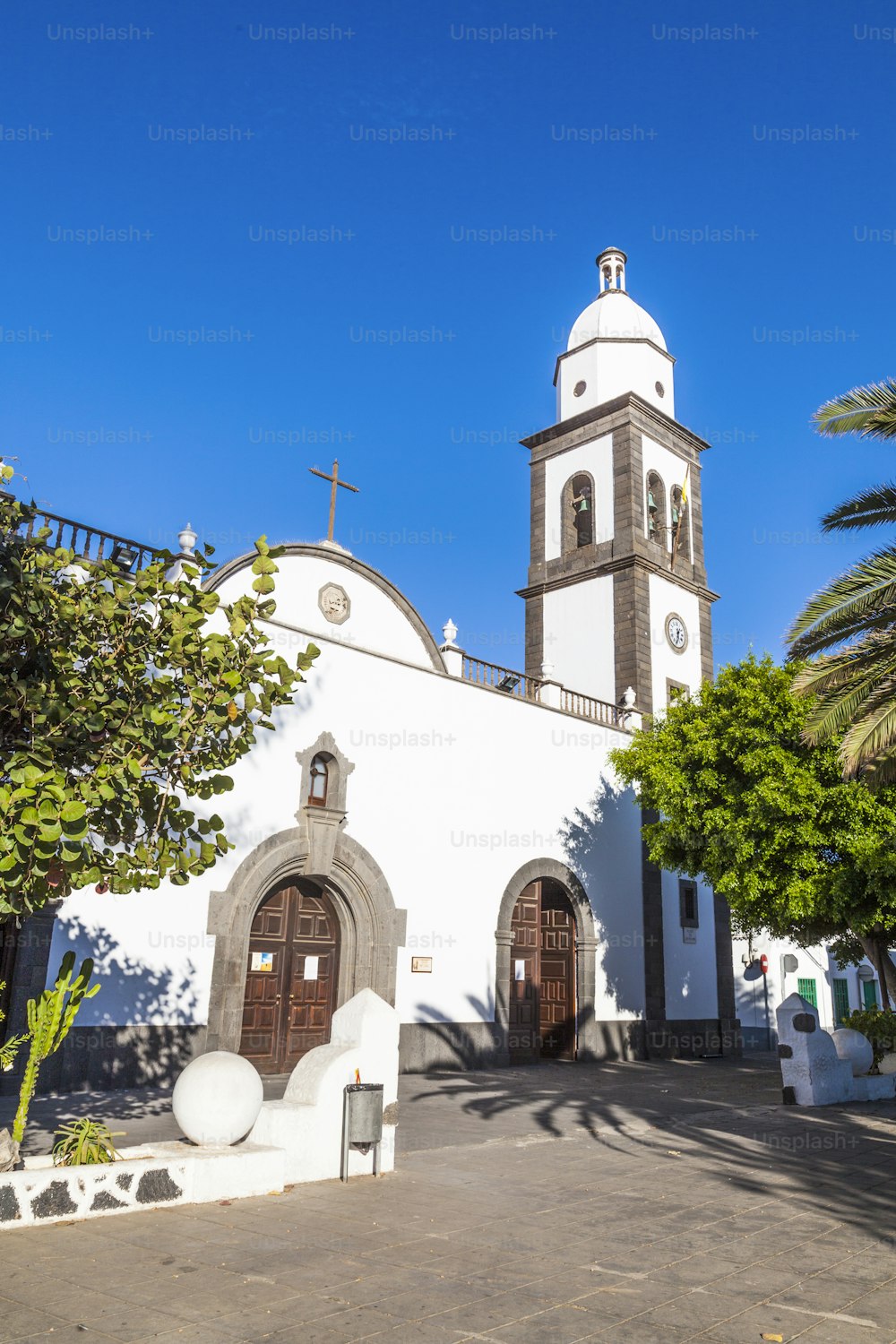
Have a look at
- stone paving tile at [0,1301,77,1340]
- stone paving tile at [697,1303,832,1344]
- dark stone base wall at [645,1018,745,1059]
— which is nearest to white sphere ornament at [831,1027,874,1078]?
dark stone base wall at [645,1018,745,1059]

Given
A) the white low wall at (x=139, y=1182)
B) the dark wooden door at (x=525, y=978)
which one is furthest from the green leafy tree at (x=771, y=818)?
the white low wall at (x=139, y=1182)

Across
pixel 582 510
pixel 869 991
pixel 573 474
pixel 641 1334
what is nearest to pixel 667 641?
pixel 582 510

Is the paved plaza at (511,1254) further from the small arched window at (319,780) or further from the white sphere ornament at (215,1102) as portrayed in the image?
the small arched window at (319,780)

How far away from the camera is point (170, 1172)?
6996 mm

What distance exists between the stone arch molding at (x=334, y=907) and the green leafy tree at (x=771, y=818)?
16.9 feet

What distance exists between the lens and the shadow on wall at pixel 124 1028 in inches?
485

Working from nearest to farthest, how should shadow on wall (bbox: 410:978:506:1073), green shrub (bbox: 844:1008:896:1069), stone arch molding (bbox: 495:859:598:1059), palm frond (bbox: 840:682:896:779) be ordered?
palm frond (bbox: 840:682:896:779), green shrub (bbox: 844:1008:896:1069), shadow on wall (bbox: 410:978:506:1073), stone arch molding (bbox: 495:859:598:1059)

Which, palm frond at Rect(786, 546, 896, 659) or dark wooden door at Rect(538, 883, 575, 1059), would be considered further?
dark wooden door at Rect(538, 883, 575, 1059)

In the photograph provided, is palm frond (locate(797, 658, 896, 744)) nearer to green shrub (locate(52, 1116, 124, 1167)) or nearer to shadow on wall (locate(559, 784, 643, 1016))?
green shrub (locate(52, 1116, 124, 1167))

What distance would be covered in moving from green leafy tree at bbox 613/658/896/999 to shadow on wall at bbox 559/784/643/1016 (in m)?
2.55

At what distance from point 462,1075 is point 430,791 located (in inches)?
188

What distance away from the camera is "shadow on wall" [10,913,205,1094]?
1233 centimetres

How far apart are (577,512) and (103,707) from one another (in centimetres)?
2127

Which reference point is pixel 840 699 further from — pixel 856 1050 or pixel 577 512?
pixel 577 512
